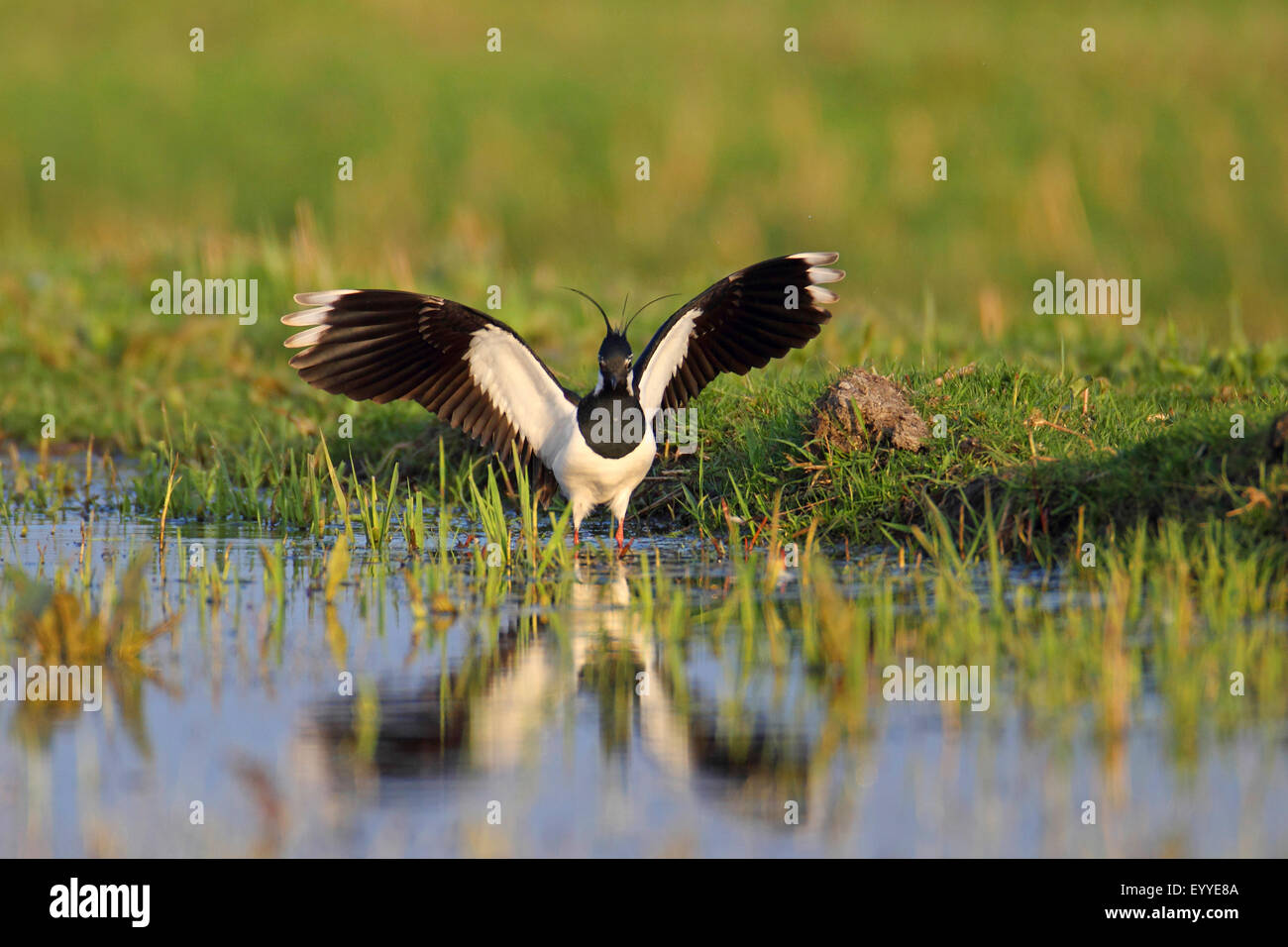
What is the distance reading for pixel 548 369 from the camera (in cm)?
748

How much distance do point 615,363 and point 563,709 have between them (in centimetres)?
232

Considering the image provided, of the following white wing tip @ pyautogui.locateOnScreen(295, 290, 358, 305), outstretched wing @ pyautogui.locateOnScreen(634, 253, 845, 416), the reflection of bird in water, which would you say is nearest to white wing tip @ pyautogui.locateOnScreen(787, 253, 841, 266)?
outstretched wing @ pyautogui.locateOnScreen(634, 253, 845, 416)

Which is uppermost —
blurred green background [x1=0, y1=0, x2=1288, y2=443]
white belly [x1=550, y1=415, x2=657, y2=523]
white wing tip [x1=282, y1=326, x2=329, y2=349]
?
blurred green background [x1=0, y1=0, x2=1288, y2=443]

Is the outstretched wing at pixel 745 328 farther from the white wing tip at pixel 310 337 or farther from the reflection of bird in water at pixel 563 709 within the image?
the reflection of bird in water at pixel 563 709

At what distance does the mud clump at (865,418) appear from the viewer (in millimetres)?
7480

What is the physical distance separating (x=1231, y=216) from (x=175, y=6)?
13.3m

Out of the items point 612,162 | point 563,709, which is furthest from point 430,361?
point 612,162

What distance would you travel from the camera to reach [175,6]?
72.6 ft

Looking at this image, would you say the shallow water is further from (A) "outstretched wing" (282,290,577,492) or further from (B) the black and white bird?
(A) "outstretched wing" (282,290,577,492)

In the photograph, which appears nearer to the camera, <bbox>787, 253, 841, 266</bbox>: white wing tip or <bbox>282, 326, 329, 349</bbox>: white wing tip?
<bbox>282, 326, 329, 349</bbox>: white wing tip

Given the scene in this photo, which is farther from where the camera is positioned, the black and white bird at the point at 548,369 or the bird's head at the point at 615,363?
the black and white bird at the point at 548,369

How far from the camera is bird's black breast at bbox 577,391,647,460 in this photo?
23.8ft

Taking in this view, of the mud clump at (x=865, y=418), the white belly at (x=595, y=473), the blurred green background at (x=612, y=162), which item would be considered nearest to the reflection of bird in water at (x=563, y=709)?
the white belly at (x=595, y=473)

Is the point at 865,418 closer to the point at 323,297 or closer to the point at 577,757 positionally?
the point at 323,297
